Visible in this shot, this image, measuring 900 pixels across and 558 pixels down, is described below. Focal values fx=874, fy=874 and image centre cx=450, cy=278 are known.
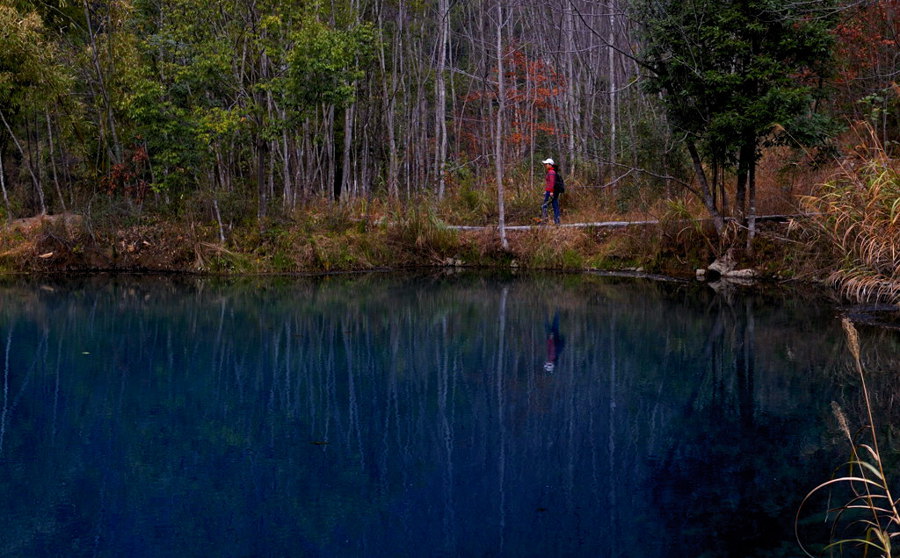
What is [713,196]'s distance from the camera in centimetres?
1731

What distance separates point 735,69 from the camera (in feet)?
52.5

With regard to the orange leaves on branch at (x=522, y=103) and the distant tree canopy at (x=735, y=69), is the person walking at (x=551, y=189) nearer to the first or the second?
the distant tree canopy at (x=735, y=69)

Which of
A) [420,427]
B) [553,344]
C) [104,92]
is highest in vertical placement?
[104,92]

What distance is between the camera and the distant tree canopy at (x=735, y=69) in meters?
14.9

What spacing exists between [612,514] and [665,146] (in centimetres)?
1309

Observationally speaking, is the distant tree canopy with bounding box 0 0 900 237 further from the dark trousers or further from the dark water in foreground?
the dark water in foreground

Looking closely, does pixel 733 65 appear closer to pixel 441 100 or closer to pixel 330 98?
pixel 441 100

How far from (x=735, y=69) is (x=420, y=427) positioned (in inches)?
430

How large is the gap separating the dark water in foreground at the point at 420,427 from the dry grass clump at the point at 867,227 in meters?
0.98

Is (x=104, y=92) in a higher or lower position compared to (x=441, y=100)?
higher

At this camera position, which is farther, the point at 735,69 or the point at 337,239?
the point at 337,239

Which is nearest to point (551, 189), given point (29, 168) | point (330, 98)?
point (330, 98)

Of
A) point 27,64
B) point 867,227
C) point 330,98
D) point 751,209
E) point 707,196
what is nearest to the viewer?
point 867,227

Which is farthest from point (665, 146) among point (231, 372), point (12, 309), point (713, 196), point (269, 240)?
point (12, 309)
